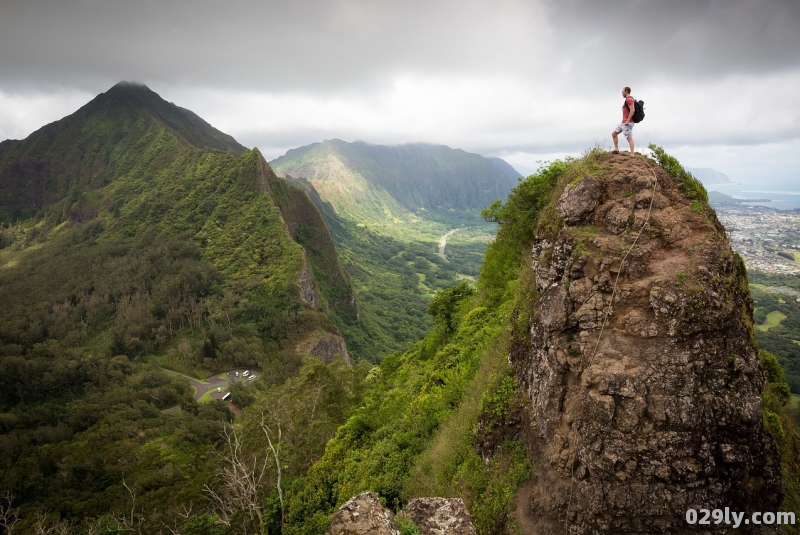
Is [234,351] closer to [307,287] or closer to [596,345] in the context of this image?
[307,287]

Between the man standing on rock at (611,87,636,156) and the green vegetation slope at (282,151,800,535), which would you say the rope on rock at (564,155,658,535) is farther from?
the man standing on rock at (611,87,636,156)

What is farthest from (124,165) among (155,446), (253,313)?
(155,446)

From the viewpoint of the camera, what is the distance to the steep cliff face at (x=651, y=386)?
9117 millimetres

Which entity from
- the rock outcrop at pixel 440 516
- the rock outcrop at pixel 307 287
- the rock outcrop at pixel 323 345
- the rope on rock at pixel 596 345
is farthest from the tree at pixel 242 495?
the rock outcrop at pixel 307 287

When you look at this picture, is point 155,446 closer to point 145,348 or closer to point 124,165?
point 145,348

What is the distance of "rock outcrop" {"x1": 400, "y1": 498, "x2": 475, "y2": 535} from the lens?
314 inches

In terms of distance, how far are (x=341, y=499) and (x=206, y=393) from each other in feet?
226

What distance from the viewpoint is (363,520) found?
7.51 meters

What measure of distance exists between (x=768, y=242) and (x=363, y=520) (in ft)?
472

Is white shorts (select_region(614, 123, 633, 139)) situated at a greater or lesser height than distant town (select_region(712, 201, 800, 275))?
greater

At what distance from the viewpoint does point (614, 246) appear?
1079 cm

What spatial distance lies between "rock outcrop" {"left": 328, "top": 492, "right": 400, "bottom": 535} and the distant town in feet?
334

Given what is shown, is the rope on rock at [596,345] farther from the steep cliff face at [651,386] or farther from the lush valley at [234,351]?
the lush valley at [234,351]

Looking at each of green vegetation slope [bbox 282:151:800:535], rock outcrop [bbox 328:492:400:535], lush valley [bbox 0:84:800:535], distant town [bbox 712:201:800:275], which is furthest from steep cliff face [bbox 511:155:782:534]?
distant town [bbox 712:201:800:275]
